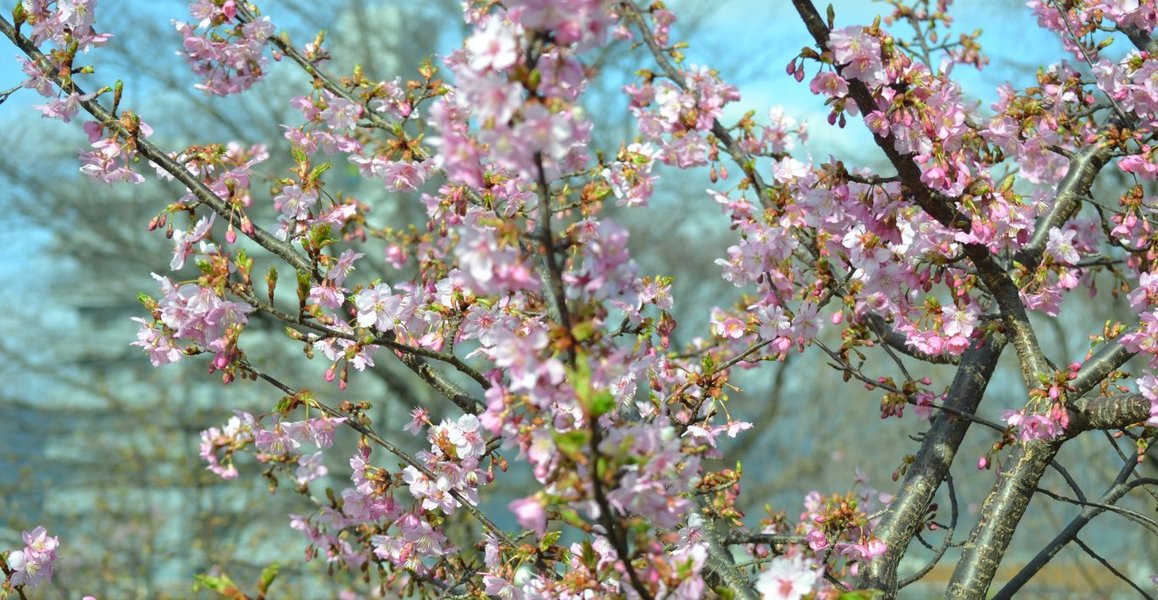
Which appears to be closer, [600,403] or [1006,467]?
[600,403]

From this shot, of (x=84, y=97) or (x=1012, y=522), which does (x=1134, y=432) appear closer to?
(x=1012, y=522)

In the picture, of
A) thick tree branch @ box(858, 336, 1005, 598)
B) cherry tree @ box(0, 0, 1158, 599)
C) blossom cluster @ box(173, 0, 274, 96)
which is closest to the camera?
cherry tree @ box(0, 0, 1158, 599)

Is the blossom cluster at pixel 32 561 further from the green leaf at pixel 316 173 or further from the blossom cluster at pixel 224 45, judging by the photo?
the blossom cluster at pixel 224 45

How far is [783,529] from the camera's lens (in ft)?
12.4

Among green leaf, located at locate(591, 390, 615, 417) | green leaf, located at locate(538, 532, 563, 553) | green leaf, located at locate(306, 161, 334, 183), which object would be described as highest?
green leaf, located at locate(306, 161, 334, 183)

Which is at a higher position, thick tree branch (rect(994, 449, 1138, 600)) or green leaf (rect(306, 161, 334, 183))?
green leaf (rect(306, 161, 334, 183))

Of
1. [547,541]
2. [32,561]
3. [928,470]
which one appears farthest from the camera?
[928,470]

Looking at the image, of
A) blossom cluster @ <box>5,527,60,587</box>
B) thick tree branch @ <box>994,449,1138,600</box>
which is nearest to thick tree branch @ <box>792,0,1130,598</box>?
thick tree branch @ <box>994,449,1138,600</box>

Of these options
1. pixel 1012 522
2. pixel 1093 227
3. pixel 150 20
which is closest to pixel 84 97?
pixel 1012 522

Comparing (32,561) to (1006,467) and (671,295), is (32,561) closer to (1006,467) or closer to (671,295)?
(671,295)

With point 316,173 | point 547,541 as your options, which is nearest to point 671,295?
point 547,541

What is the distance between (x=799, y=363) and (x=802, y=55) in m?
13.9

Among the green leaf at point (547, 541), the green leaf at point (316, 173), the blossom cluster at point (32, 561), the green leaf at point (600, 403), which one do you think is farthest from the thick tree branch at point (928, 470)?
the blossom cluster at point (32, 561)

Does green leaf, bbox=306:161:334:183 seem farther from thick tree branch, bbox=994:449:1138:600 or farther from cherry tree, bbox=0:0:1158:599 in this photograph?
thick tree branch, bbox=994:449:1138:600
